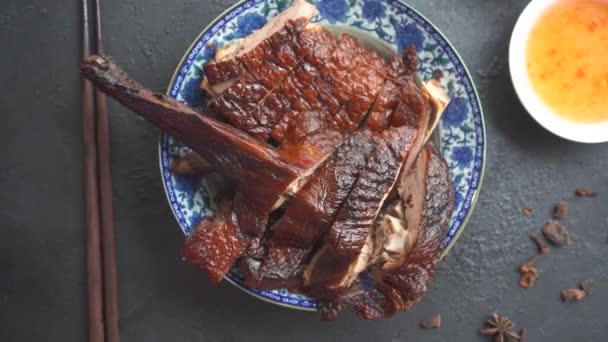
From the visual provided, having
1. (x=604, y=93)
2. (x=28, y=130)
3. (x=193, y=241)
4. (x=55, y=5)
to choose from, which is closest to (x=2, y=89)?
(x=28, y=130)

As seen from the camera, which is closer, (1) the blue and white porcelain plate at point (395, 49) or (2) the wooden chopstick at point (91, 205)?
(1) the blue and white porcelain plate at point (395, 49)

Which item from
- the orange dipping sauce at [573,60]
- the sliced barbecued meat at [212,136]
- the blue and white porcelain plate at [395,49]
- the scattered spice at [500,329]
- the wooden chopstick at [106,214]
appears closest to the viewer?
the sliced barbecued meat at [212,136]

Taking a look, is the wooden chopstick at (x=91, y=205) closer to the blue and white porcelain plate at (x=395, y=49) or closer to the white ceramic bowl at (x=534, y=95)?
the blue and white porcelain plate at (x=395, y=49)

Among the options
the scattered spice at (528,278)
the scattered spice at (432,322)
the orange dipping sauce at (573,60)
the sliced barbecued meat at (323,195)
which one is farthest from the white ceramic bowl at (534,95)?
the scattered spice at (432,322)

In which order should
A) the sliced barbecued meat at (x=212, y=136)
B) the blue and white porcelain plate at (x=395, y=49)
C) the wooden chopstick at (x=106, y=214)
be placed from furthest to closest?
the wooden chopstick at (x=106, y=214), the blue and white porcelain plate at (x=395, y=49), the sliced barbecued meat at (x=212, y=136)

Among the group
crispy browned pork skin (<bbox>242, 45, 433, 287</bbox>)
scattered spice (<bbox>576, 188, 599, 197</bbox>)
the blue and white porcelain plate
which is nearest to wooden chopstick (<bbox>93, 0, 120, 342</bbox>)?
the blue and white porcelain plate

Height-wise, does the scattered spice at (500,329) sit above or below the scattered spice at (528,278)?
below

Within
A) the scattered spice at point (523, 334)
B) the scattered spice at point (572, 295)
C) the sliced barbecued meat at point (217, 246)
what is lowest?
the scattered spice at point (523, 334)
